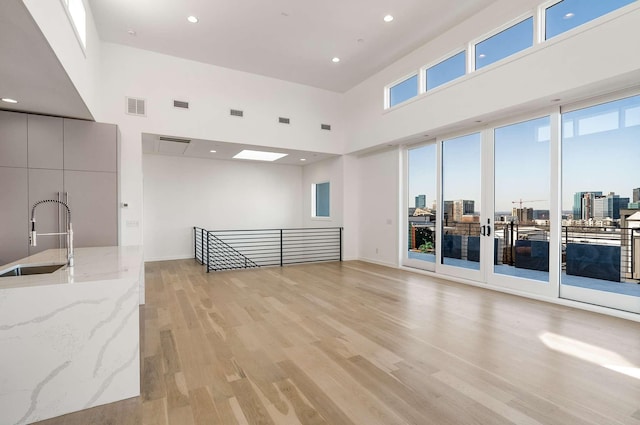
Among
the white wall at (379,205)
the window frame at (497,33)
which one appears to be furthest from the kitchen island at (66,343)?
the white wall at (379,205)

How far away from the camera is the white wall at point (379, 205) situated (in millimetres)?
7117

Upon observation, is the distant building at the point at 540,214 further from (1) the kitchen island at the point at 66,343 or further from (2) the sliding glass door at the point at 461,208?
(1) the kitchen island at the point at 66,343

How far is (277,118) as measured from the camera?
7.29 m

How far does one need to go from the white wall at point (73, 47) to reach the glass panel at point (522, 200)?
5641 mm

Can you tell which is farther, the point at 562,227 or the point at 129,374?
the point at 562,227

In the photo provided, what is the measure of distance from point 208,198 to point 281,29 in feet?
16.7

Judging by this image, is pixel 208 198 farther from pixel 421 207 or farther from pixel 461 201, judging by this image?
pixel 461 201

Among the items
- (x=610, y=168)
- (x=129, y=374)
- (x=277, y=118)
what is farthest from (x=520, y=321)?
(x=277, y=118)

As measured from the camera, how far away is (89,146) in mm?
4934

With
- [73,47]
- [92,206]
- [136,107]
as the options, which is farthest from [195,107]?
[73,47]

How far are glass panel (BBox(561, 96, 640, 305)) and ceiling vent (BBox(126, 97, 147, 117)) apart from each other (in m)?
6.88

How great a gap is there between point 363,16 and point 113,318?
17.1 ft

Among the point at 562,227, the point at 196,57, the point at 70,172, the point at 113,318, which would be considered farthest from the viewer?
the point at 196,57

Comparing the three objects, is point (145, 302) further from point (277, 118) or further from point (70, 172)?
point (277, 118)
